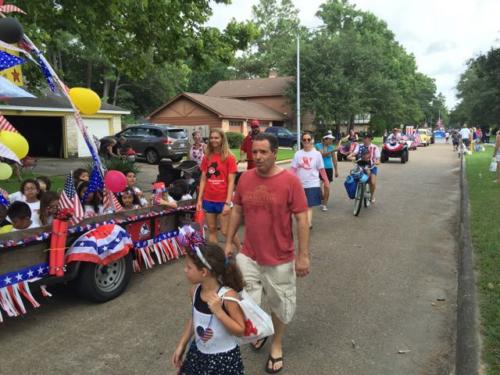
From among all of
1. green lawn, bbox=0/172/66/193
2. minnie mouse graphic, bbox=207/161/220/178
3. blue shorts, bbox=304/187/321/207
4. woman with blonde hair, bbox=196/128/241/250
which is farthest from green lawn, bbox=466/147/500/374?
green lawn, bbox=0/172/66/193

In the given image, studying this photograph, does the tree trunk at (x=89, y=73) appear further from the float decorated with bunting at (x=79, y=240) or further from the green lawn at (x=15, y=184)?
the float decorated with bunting at (x=79, y=240)

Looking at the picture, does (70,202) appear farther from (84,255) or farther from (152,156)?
(152,156)

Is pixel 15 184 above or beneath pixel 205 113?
beneath

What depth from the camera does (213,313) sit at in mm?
2287

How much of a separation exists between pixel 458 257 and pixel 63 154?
69.0 feet

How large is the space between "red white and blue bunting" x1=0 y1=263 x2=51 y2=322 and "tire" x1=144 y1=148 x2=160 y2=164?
15713 millimetres

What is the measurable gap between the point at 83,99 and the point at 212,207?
76.7 inches

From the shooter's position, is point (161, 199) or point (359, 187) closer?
point (161, 199)

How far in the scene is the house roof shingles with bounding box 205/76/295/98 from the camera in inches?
1878

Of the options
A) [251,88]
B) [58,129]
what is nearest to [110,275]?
[58,129]

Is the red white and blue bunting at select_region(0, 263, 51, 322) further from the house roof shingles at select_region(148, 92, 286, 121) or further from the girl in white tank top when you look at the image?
the house roof shingles at select_region(148, 92, 286, 121)

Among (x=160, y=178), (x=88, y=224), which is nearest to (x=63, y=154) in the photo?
(x=160, y=178)

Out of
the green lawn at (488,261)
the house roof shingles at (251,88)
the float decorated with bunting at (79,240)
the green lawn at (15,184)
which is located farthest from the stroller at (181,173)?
the house roof shingles at (251,88)

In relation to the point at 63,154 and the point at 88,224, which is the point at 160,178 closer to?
the point at 88,224
